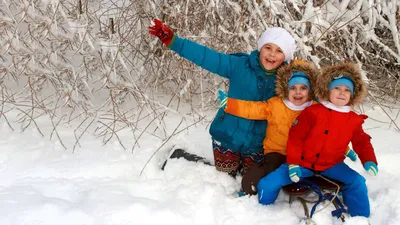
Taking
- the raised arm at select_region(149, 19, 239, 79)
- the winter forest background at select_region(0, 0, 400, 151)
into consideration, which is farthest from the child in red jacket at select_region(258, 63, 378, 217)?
the winter forest background at select_region(0, 0, 400, 151)

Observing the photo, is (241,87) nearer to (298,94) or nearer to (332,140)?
(298,94)

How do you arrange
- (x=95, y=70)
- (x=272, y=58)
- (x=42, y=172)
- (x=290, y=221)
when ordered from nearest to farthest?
(x=290, y=221), (x=272, y=58), (x=42, y=172), (x=95, y=70)

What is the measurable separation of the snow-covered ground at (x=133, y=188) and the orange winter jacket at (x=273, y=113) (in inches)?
17.6

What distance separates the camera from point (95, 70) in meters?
4.27

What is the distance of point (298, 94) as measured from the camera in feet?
9.15

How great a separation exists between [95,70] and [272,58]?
2.12 metres

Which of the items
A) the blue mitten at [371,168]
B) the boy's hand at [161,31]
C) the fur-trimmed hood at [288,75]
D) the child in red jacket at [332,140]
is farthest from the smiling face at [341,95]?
the boy's hand at [161,31]

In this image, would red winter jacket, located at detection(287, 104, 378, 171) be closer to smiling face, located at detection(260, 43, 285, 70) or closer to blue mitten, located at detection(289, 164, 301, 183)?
blue mitten, located at detection(289, 164, 301, 183)

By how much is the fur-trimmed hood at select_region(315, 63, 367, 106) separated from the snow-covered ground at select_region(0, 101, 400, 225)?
698 mm

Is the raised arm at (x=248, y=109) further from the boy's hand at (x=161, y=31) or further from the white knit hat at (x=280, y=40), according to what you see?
the boy's hand at (x=161, y=31)

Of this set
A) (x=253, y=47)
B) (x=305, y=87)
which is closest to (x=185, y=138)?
(x=253, y=47)

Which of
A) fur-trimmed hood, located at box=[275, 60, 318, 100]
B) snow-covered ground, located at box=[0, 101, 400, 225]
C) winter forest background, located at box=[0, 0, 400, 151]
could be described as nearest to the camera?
snow-covered ground, located at box=[0, 101, 400, 225]

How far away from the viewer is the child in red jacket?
8.61 feet

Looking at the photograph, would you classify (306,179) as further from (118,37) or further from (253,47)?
(118,37)
